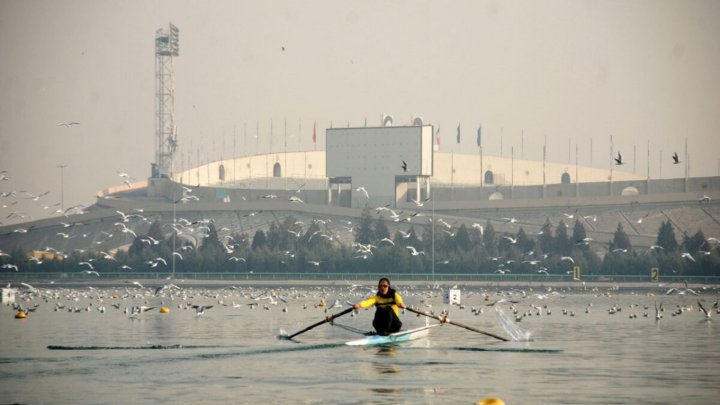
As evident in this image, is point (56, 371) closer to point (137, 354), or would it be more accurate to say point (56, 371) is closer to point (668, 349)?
point (137, 354)

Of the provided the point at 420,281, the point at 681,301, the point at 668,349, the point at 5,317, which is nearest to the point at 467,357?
the point at 668,349

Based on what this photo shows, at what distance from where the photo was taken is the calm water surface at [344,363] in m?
49.5

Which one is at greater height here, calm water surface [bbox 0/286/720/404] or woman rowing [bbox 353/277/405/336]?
woman rowing [bbox 353/277/405/336]

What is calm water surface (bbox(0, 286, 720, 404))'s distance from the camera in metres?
49.5

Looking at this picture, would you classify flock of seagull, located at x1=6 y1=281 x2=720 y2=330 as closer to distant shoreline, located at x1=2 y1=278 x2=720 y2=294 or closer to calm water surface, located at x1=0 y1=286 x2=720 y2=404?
distant shoreline, located at x1=2 y1=278 x2=720 y2=294

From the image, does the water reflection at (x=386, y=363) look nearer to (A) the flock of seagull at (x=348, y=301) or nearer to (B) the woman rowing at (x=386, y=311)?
(B) the woman rowing at (x=386, y=311)

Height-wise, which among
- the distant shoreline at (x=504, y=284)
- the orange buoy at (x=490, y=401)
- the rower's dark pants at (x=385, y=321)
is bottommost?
the distant shoreline at (x=504, y=284)

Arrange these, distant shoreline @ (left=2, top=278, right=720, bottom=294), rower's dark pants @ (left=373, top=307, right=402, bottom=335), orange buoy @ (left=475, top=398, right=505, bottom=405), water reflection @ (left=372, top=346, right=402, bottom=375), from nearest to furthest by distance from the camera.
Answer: orange buoy @ (left=475, top=398, right=505, bottom=405)
water reflection @ (left=372, top=346, right=402, bottom=375)
rower's dark pants @ (left=373, top=307, right=402, bottom=335)
distant shoreline @ (left=2, top=278, right=720, bottom=294)

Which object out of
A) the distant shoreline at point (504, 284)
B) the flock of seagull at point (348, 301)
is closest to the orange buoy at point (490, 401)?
the flock of seagull at point (348, 301)

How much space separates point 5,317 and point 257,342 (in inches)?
1571

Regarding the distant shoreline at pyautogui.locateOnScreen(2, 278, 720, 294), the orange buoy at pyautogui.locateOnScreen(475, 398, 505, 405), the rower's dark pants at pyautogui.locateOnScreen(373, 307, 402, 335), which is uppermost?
the rower's dark pants at pyautogui.locateOnScreen(373, 307, 402, 335)

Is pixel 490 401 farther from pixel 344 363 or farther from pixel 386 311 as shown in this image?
pixel 386 311

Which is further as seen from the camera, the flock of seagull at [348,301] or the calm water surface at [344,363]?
the flock of seagull at [348,301]

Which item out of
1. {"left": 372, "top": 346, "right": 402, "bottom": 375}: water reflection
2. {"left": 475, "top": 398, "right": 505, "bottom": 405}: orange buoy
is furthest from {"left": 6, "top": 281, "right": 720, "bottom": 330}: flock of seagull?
{"left": 475, "top": 398, "right": 505, "bottom": 405}: orange buoy
